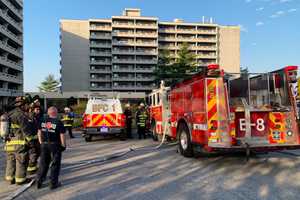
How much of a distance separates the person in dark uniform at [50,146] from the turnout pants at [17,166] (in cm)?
56

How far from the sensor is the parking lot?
545 centimetres

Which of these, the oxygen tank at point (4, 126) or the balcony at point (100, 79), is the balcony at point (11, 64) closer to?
the balcony at point (100, 79)

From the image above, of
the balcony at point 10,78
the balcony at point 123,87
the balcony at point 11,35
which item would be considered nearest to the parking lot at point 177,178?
the balcony at point 10,78

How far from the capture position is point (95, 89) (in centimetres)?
8588

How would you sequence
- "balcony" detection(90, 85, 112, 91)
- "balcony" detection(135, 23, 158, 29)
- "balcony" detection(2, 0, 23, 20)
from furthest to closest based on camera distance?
"balcony" detection(135, 23, 158, 29) → "balcony" detection(90, 85, 112, 91) → "balcony" detection(2, 0, 23, 20)

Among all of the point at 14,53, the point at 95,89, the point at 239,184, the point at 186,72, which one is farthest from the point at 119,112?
the point at 95,89

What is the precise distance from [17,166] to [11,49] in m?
65.6

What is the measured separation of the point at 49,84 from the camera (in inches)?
3767

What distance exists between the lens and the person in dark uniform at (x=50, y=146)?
6.00 metres

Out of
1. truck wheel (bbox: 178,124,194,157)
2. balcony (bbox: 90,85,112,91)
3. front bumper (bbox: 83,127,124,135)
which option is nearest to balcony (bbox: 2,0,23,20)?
balcony (bbox: 90,85,112,91)

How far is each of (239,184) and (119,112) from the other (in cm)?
882

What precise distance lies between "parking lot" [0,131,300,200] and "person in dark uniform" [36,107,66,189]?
0.32 m

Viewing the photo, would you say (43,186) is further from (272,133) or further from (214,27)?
(214,27)

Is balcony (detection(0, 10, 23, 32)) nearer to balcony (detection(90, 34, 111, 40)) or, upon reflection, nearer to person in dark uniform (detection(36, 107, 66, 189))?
balcony (detection(90, 34, 111, 40))
